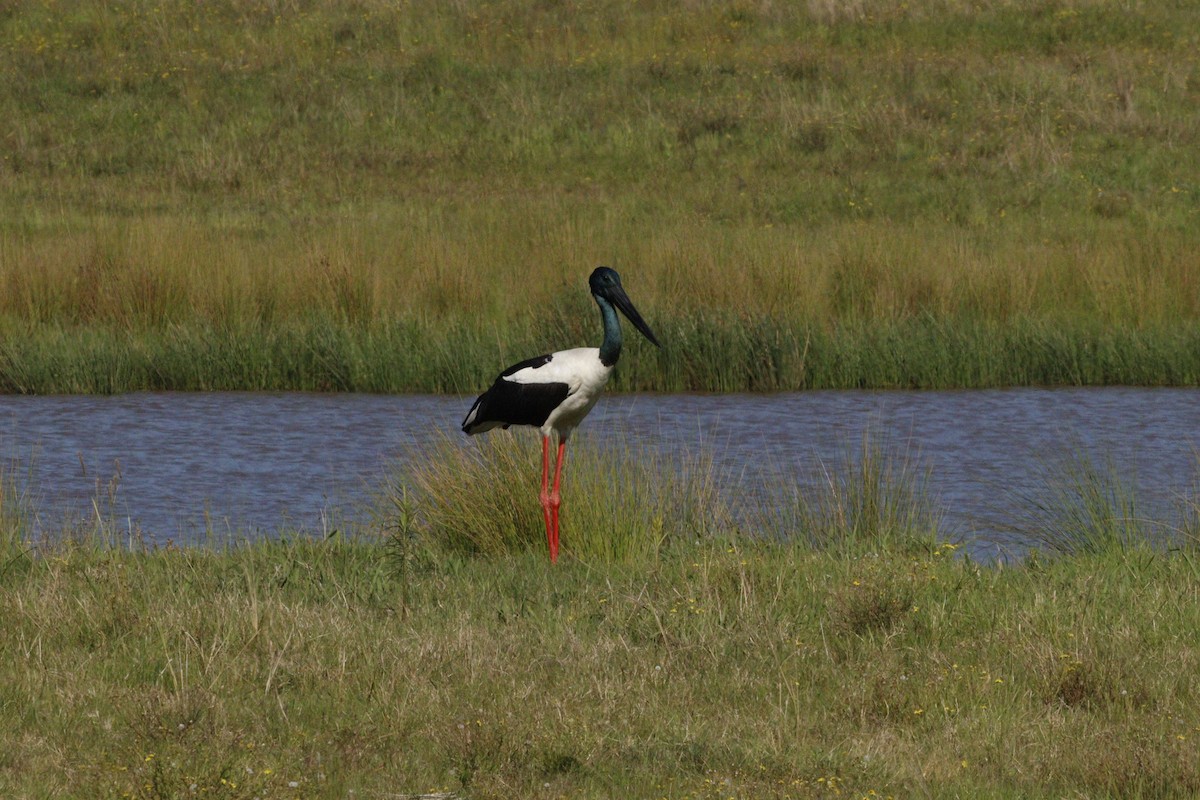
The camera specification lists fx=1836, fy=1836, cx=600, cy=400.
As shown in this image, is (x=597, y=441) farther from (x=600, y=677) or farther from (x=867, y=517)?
(x=600, y=677)

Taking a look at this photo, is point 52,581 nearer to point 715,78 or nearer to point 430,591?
point 430,591

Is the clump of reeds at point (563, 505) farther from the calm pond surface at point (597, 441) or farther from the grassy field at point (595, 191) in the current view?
the grassy field at point (595, 191)

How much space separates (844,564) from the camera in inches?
280

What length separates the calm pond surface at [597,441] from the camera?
32.2 feet

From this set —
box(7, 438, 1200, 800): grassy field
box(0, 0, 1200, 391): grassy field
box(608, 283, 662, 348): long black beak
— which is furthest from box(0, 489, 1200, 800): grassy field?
box(0, 0, 1200, 391): grassy field

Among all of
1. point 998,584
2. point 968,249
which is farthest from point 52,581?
point 968,249

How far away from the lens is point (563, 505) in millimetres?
8156

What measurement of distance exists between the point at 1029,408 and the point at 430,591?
7666mm

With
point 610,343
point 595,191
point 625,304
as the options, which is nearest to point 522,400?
point 610,343

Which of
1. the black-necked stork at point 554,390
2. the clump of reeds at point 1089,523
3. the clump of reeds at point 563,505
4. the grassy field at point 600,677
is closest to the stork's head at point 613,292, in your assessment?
the black-necked stork at point 554,390

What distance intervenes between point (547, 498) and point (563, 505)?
0.62 ft

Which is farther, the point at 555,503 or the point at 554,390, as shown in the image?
the point at 554,390

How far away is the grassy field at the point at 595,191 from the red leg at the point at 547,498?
5.42m

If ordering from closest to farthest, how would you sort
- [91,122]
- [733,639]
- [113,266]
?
[733,639] < [113,266] < [91,122]
